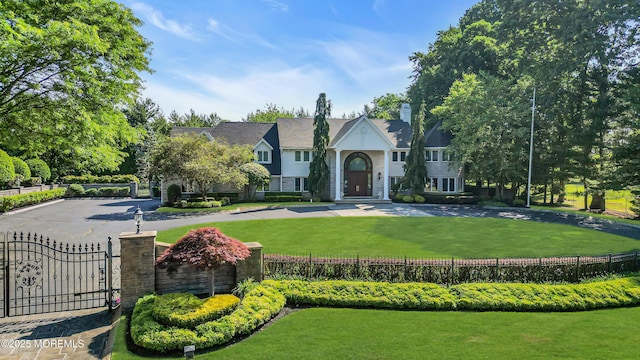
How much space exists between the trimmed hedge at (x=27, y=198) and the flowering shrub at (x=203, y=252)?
1023 inches

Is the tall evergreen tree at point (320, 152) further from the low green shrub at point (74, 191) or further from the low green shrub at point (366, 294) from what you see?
the low green shrub at point (366, 294)

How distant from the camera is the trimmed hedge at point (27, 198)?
27828mm

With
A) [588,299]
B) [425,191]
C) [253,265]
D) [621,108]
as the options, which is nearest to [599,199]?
Result: [621,108]

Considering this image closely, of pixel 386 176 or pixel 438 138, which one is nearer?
pixel 386 176

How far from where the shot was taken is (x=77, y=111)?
11883 mm

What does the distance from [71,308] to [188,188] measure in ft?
86.9

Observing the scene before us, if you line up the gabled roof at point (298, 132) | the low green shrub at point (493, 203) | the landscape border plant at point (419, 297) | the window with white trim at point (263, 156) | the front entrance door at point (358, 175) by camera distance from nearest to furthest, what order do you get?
the landscape border plant at point (419, 297), the low green shrub at point (493, 203), the window with white trim at point (263, 156), the gabled roof at point (298, 132), the front entrance door at point (358, 175)

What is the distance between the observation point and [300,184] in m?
40.7

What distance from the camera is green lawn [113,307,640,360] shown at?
25.0 feet

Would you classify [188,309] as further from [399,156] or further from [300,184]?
[399,156]

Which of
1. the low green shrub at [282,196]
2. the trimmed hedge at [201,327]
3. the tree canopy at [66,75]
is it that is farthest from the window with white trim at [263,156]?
the trimmed hedge at [201,327]

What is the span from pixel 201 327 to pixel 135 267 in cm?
307

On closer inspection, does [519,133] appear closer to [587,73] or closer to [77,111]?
[587,73]

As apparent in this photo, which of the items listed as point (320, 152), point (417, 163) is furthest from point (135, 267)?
point (417, 163)
